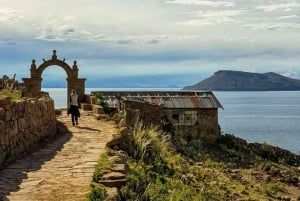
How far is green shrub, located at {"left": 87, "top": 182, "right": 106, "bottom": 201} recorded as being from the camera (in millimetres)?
7920

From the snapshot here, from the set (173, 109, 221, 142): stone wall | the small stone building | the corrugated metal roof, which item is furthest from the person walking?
(173, 109, 221, 142): stone wall

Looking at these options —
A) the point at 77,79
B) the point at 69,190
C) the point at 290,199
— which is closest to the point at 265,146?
the point at 77,79

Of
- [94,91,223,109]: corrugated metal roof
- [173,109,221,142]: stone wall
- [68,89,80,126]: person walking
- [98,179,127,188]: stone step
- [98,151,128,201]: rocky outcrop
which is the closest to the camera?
[98,151,128,201]: rocky outcrop

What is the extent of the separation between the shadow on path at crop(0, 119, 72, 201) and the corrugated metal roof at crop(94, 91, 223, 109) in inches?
749

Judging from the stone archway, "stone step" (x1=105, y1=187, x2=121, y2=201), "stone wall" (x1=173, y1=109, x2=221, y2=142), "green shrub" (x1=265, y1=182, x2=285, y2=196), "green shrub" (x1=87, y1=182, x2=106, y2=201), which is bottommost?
"green shrub" (x1=265, y1=182, x2=285, y2=196)

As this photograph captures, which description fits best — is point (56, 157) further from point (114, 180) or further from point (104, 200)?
point (104, 200)

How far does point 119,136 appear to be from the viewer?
13734 millimetres

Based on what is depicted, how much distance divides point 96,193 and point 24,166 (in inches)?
114

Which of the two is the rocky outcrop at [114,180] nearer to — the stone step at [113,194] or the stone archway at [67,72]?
the stone step at [113,194]

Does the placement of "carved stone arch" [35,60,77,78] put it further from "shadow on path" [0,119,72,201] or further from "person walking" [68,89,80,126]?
"shadow on path" [0,119,72,201]

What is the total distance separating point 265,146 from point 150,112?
33.2 feet

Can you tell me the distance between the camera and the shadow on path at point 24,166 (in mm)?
8662

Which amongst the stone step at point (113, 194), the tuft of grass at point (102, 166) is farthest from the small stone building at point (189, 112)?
the stone step at point (113, 194)

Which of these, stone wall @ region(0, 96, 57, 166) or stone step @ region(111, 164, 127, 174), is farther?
stone wall @ region(0, 96, 57, 166)
